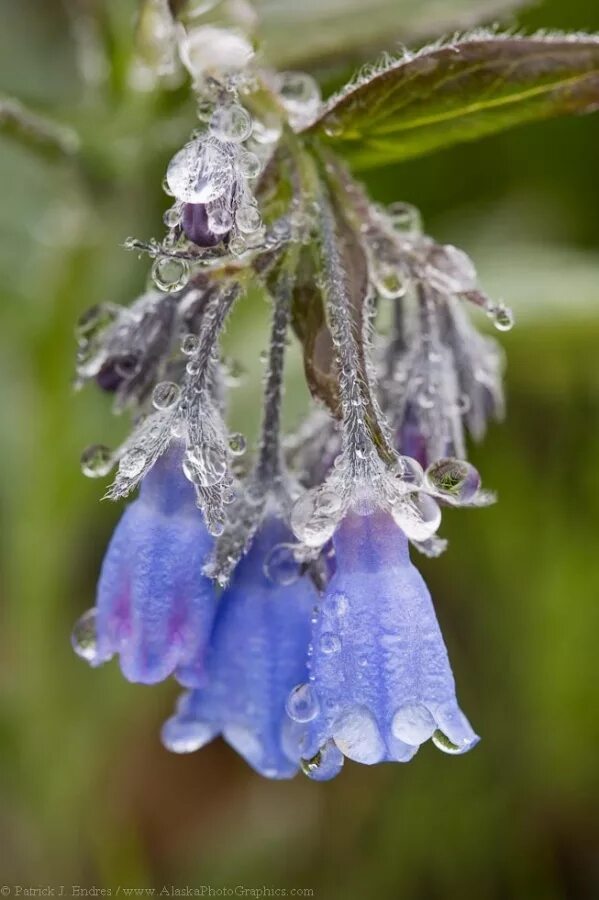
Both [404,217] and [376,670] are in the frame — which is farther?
[404,217]

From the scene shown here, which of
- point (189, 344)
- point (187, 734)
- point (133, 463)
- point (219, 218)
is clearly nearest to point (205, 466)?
point (133, 463)

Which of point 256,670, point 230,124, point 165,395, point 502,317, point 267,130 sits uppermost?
point 267,130

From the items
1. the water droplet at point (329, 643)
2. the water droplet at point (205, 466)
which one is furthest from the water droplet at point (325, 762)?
the water droplet at point (205, 466)

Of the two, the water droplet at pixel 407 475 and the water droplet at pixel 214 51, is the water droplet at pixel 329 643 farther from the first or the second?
the water droplet at pixel 214 51

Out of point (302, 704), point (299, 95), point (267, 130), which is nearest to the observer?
point (302, 704)

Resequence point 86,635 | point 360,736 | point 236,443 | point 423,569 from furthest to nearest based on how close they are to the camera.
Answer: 1. point 423,569
2. point 86,635
3. point 236,443
4. point 360,736

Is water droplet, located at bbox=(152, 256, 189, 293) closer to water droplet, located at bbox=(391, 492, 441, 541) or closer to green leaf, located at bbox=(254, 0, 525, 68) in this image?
water droplet, located at bbox=(391, 492, 441, 541)

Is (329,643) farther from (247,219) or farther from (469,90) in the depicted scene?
(469,90)

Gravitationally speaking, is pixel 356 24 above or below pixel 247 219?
above

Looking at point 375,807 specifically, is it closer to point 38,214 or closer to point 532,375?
point 532,375
